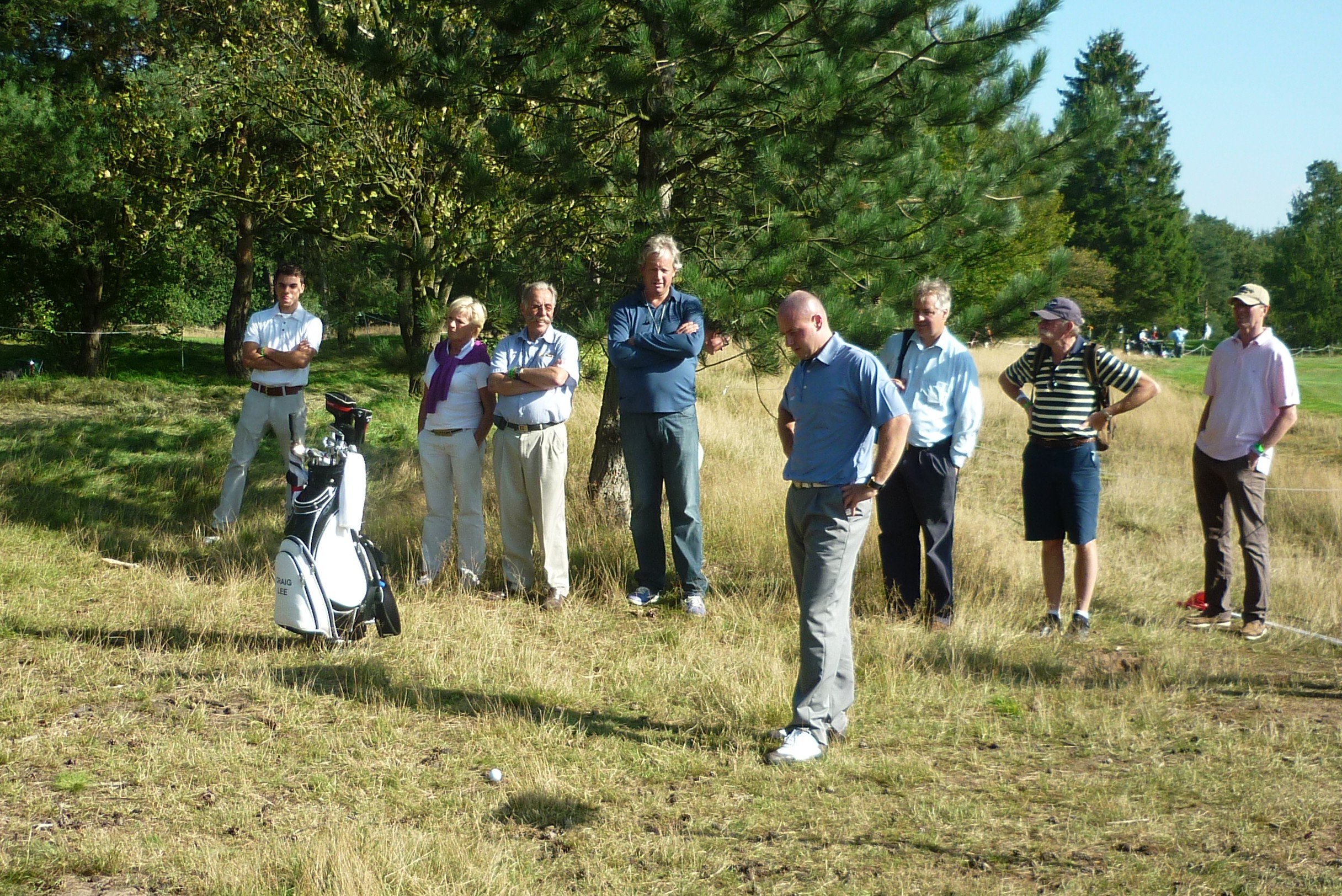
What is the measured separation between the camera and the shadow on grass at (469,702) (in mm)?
5305

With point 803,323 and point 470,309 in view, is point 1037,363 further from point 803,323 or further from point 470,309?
point 470,309

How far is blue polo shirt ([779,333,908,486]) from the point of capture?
4840mm

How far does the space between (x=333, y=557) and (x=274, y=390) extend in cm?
319

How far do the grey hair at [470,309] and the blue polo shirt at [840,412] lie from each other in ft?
10.6

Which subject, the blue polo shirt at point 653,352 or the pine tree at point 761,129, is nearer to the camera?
the blue polo shirt at point 653,352

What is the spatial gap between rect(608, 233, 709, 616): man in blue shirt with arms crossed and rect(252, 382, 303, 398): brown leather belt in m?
3.16

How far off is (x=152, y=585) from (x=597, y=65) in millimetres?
4615

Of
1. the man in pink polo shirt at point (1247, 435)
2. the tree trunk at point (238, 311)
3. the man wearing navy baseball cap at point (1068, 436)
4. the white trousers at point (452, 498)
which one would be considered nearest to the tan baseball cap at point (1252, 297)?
the man in pink polo shirt at point (1247, 435)

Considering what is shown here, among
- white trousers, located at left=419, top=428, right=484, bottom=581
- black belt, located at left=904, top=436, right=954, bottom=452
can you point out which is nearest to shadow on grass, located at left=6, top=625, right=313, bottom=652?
white trousers, located at left=419, top=428, right=484, bottom=581

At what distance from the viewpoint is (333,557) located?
625 cm

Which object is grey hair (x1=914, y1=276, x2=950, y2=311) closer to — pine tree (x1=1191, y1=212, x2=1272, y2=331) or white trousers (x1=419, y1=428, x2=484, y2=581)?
white trousers (x1=419, y1=428, x2=484, y2=581)

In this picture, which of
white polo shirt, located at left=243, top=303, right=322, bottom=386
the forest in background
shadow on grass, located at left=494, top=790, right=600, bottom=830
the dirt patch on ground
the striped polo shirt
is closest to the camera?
the dirt patch on ground

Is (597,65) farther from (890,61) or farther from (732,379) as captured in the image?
(732,379)

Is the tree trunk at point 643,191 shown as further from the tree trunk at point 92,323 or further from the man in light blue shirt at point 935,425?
the tree trunk at point 92,323
